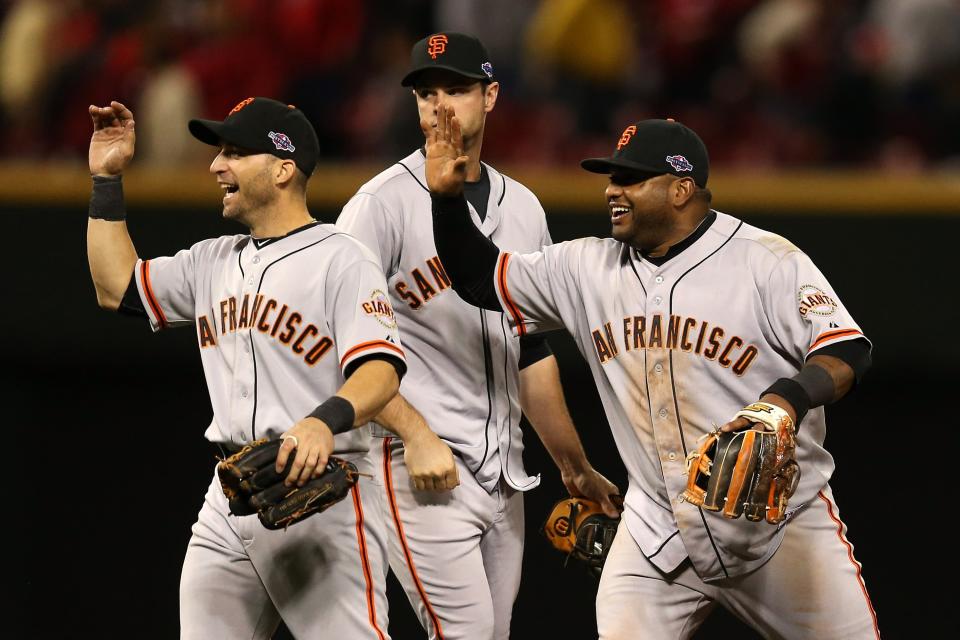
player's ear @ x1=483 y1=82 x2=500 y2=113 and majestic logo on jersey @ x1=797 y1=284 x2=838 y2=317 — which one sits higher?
player's ear @ x1=483 y1=82 x2=500 y2=113

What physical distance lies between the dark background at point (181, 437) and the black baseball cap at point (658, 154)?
201 cm

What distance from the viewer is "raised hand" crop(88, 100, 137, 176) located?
3891 mm

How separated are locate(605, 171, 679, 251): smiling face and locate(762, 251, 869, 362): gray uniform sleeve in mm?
336

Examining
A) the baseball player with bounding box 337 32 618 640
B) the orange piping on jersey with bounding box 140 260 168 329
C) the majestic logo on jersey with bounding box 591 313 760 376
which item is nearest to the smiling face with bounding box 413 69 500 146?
the baseball player with bounding box 337 32 618 640

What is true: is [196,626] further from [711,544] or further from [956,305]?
[956,305]

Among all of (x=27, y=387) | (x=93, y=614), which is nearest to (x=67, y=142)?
(x=27, y=387)

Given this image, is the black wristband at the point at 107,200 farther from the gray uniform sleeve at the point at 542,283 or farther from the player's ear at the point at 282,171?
the gray uniform sleeve at the point at 542,283

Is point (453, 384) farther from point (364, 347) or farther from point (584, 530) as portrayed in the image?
point (364, 347)

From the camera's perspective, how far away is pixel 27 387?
237 inches

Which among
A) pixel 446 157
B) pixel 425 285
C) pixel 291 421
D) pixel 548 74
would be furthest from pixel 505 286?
pixel 548 74

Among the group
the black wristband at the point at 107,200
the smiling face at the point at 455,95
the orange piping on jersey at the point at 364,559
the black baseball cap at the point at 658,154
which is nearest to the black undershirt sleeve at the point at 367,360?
the orange piping on jersey at the point at 364,559

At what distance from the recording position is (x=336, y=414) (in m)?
3.25

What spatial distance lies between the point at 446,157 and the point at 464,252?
0.29m

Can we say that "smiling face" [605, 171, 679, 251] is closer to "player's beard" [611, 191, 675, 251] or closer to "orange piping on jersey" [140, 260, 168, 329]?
"player's beard" [611, 191, 675, 251]
